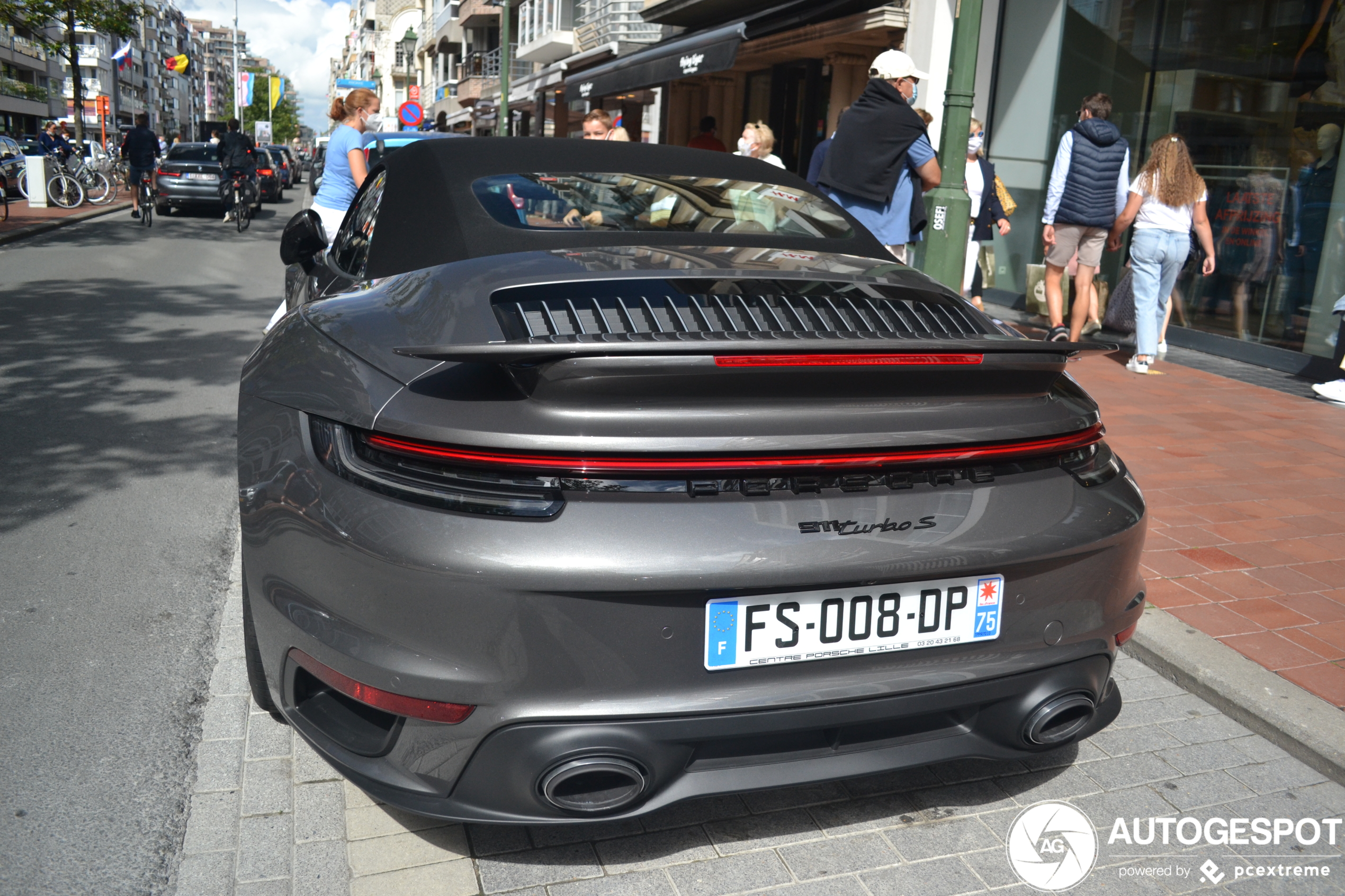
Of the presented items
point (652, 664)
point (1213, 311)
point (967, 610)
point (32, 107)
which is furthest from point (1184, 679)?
point (32, 107)

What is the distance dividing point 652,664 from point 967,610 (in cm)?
63

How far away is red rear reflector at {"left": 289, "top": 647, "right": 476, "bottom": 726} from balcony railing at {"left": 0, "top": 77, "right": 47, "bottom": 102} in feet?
264

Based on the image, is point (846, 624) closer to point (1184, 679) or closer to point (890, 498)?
point (890, 498)

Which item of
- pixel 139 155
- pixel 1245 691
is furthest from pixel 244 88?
pixel 1245 691

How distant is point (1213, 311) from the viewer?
9664 millimetres

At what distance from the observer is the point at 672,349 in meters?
1.91

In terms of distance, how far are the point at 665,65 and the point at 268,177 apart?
53.3 ft

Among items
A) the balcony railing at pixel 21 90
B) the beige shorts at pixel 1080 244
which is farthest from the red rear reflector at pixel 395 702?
the balcony railing at pixel 21 90

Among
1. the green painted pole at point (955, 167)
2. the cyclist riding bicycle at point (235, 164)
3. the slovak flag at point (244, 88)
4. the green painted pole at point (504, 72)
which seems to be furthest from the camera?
the slovak flag at point (244, 88)

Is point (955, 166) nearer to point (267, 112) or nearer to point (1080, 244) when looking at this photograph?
point (1080, 244)

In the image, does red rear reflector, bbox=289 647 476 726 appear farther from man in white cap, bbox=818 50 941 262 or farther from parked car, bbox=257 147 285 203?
parked car, bbox=257 147 285 203

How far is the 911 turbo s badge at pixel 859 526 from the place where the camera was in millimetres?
1958

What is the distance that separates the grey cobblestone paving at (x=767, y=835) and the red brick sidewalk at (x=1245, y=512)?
76 cm

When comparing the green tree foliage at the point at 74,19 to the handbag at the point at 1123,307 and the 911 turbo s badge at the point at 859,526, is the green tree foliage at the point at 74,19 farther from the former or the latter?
the 911 turbo s badge at the point at 859,526
